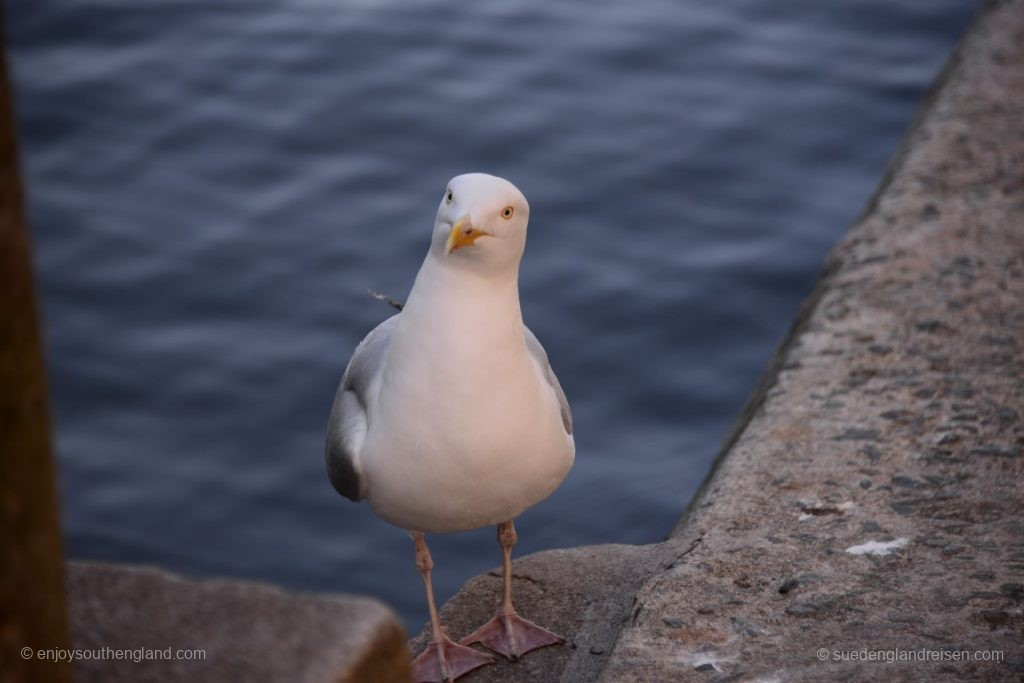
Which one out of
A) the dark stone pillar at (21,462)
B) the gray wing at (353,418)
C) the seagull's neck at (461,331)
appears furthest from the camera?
the gray wing at (353,418)

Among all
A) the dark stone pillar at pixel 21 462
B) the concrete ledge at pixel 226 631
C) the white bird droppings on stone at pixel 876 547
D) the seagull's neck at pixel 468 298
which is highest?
the dark stone pillar at pixel 21 462

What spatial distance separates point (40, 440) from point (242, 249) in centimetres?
547

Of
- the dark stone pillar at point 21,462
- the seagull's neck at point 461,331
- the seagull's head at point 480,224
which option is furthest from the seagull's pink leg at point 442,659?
Answer: the dark stone pillar at point 21,462

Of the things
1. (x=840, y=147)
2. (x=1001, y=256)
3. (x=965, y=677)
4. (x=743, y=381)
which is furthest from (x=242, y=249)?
(x=965, y=677)

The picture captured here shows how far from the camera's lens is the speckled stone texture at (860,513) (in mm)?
2869

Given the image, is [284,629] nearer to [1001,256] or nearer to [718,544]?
[718,544]

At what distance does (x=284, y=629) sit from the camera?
1.97 meters

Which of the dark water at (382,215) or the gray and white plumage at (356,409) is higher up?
the gray and white plumage at (356,409)

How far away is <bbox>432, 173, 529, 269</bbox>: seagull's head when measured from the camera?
2812 mm

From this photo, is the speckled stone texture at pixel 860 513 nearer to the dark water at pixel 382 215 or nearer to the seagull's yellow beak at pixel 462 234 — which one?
the seagull's yellow beak at pixel 462 234

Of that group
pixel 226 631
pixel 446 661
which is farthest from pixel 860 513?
pixel 226 631

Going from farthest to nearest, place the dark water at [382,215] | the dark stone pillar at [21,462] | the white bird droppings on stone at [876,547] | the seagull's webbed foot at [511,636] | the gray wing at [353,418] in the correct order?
A: 1. the dark water at [382,215]
2. the seagull's webbed foot at [511,636]
3. the white bird droppings on stone at [876,547]
4. the gray wing at [353,418]
5. the dark stone pillar at [21,462]

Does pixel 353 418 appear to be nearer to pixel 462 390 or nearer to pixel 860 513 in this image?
pixel 462 390

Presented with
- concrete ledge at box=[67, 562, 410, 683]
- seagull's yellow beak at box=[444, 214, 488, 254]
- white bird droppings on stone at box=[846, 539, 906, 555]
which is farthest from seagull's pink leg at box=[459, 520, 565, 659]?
concrete ledge at box=[67, 562, 410, 683]
